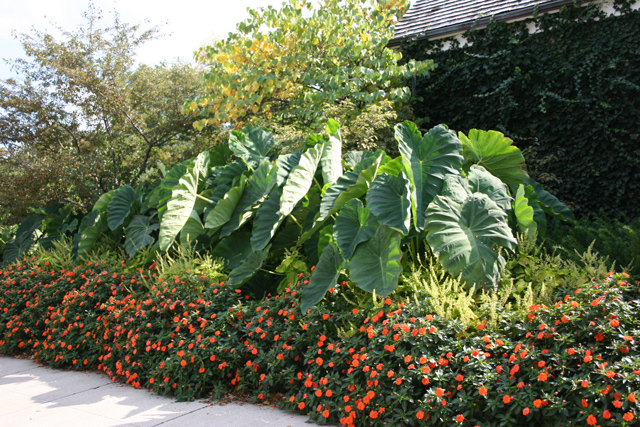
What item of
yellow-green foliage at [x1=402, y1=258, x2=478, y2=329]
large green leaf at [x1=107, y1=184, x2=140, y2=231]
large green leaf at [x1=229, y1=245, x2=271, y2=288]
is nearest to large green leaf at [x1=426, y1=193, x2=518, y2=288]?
yellow-green foliage at [x1=402, y1=258, x2=478, y2=329]

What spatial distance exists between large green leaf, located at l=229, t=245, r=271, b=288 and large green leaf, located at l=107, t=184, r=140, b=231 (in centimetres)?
264

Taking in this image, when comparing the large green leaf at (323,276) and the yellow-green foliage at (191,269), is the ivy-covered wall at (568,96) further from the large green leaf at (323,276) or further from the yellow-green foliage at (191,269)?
the yellow-green foliage at (191,269)

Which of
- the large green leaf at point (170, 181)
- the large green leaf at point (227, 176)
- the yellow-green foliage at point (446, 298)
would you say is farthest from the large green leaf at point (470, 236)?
the large green leaf at point (170, 181)

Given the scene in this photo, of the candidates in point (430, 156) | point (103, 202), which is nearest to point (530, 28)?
point (430, 156)

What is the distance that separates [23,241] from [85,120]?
2.65m

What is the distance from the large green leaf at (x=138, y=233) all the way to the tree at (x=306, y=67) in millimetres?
2695

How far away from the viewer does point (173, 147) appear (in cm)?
1091

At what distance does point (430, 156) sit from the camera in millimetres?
4012

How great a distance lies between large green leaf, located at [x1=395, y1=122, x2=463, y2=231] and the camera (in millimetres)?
3885

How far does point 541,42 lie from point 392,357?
615cm

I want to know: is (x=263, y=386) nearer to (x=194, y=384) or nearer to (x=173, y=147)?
(x=194, y=384)

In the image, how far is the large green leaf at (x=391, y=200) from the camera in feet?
11.0

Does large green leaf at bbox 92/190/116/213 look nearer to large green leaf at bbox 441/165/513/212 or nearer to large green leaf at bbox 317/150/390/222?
large green leaf at bbox 317/150/390/222

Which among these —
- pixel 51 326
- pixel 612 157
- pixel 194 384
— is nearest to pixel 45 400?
pixel 194 384
